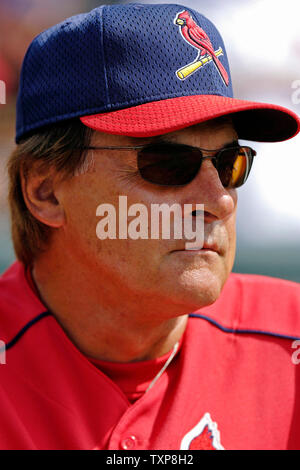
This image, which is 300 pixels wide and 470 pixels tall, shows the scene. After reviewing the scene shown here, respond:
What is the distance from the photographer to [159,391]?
1.61 metres

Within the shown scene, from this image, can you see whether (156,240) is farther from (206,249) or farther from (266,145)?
(266,145)

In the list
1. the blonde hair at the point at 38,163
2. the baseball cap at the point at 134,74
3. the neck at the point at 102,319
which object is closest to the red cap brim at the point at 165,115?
the baseball cap at the point at 134,74

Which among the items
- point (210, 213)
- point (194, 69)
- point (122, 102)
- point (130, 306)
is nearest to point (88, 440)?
point (130, 306)

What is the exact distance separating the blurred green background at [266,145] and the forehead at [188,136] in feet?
8.34

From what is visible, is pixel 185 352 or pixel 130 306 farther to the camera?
pixel 185 352

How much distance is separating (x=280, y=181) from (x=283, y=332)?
2.35m

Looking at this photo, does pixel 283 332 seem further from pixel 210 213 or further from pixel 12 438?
pixel 12 438

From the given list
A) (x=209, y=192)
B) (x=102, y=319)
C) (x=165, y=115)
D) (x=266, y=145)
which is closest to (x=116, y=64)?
(x=165, y=115)

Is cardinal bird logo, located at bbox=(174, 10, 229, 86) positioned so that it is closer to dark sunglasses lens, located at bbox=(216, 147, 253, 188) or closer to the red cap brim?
the red cap brim

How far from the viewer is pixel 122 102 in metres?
1.44

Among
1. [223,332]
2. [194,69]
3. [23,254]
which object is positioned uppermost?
[194,69]

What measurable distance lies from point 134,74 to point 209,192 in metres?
0.39

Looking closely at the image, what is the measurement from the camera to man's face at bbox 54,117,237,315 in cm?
143

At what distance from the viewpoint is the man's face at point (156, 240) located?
1.43 m
